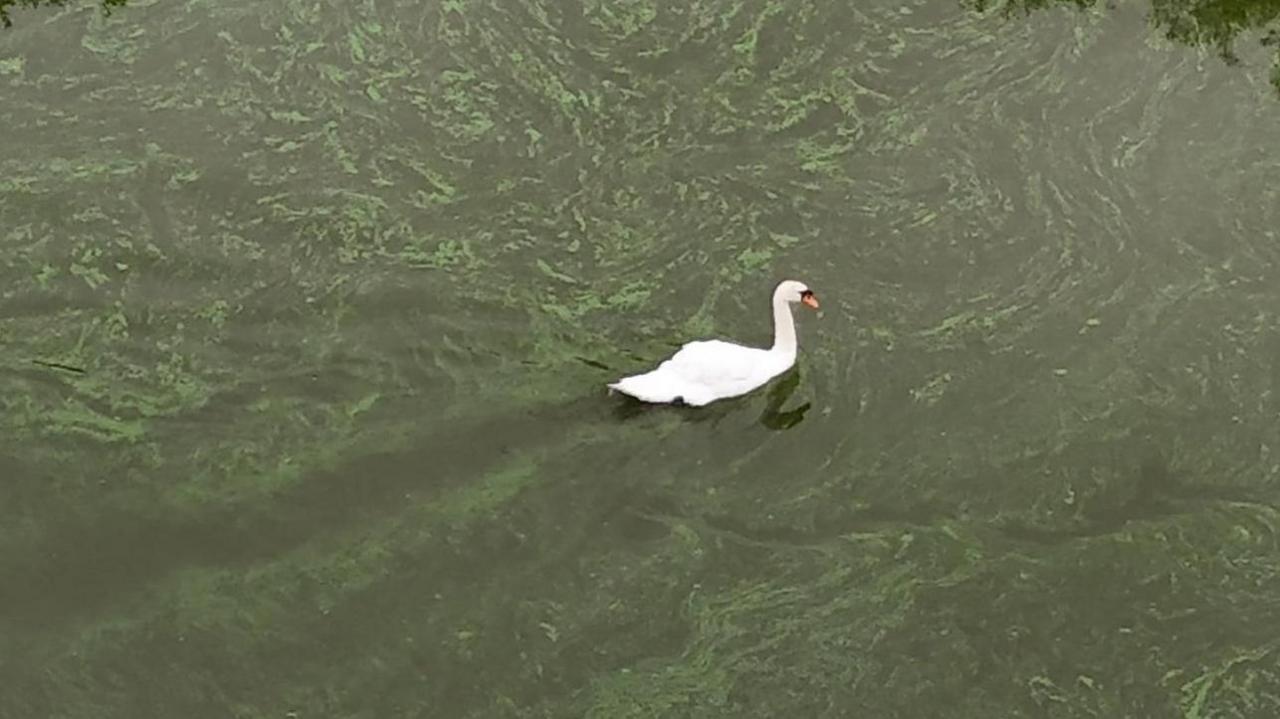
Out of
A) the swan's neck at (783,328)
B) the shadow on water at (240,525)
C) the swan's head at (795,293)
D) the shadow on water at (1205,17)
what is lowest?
the shadow on water at (240,525)

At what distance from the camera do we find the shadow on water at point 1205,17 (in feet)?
15.5

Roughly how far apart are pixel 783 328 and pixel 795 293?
9cm

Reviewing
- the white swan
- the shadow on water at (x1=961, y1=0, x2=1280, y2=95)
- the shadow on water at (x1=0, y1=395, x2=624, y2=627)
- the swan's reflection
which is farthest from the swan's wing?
the shadow on water at (x1=961, y1=0, x2=1280, y2=95)

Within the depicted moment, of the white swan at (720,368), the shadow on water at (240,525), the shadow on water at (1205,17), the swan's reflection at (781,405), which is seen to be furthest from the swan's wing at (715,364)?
the shadow on water at (1205,17)

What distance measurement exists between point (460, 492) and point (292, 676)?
56 cm

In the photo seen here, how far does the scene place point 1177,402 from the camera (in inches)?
151

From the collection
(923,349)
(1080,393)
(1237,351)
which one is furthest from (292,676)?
(1237,351)

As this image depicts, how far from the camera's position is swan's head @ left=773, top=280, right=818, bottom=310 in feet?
12.5

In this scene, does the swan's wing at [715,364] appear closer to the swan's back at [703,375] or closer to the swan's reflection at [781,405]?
the swan's back at [703,375]

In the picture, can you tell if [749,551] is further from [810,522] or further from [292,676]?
[292,676]

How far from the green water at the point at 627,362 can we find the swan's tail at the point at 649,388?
0.08 metres

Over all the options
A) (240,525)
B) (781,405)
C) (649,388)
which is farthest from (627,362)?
(240,525)

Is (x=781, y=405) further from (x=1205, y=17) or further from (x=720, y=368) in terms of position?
(x=1205, y=17)

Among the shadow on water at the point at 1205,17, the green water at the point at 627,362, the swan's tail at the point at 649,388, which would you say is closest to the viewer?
the green water at the point at 627,362
